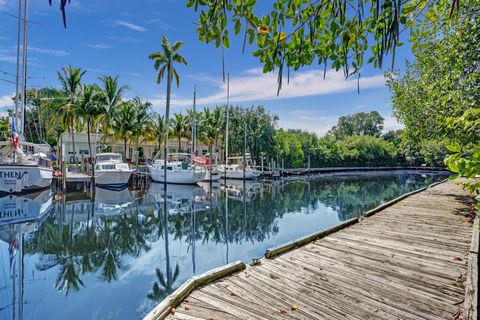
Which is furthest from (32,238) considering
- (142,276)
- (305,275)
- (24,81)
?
(24,81)

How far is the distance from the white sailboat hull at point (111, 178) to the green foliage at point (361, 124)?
7141 centimetres

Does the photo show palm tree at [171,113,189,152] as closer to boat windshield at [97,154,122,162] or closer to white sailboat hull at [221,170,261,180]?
white sailboat hull at [221,170,261,180]

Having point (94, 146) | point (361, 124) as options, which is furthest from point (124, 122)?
point (361, 124)

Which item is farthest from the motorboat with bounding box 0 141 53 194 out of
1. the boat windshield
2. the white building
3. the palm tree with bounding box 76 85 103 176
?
the white building

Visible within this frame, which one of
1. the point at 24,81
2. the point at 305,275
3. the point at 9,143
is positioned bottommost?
the point at 305,275

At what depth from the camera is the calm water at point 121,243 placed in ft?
21.8

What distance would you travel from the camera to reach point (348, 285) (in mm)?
4254

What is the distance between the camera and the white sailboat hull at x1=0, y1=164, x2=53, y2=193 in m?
18.8

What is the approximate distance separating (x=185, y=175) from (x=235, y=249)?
63.4 feet

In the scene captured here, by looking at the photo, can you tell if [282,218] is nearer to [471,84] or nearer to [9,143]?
[471,84]

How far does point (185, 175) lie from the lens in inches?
1148

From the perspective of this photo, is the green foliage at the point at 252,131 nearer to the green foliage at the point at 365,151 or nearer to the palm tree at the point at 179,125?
the palm tree at the point at 179,125

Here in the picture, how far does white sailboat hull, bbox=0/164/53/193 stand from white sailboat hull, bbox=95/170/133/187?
14.6 ft

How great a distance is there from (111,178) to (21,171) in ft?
23.5
